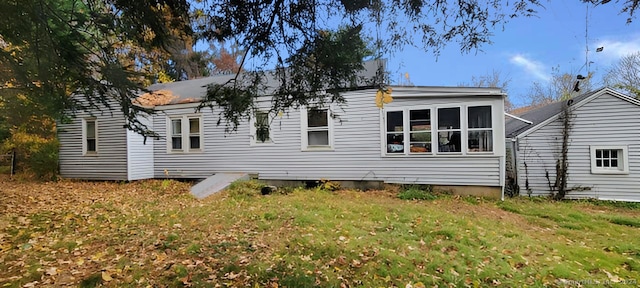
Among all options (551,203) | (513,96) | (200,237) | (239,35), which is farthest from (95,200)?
(513,96)

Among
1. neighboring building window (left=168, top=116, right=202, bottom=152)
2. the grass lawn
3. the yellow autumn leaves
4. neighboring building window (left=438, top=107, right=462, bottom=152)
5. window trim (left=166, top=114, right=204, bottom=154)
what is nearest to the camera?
the grass lawn

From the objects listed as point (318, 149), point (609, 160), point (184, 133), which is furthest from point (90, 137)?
point (609, 160)

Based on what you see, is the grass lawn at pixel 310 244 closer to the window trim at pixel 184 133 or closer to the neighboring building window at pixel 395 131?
the neighboring building window at pixel 395 131

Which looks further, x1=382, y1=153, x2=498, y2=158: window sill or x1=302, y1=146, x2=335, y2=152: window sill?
x1=302, y1=146, x2=335, y2=152: window sill

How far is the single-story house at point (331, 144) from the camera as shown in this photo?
28.3 ft

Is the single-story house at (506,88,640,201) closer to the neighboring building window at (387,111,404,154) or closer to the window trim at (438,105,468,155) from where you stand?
the window trim at (438,105,468,155)

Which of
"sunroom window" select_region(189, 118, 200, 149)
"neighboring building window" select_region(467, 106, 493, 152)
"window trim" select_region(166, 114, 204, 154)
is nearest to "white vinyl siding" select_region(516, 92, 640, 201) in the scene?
"neighboring building window" select_region(467, 106, 493, 152)

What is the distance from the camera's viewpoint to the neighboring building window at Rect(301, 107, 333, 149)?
10125mm

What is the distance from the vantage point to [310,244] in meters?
4.43

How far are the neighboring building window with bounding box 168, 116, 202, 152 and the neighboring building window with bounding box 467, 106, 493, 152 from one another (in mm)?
9421

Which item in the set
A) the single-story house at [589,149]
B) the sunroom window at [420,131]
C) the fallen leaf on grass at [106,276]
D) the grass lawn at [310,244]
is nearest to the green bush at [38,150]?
the grass lawn at [310,244]

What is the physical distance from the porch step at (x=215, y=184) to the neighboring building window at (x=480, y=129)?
7.49m

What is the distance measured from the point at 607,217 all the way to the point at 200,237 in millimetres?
8708

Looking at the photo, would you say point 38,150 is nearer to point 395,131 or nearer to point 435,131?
point 395,131
